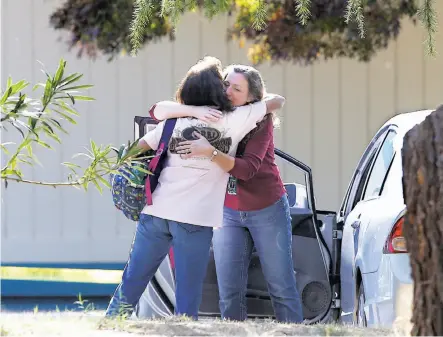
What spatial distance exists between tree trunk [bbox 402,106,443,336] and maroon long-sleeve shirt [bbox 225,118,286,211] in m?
1.77

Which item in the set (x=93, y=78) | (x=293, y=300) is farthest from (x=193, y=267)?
(x=93, y=78)

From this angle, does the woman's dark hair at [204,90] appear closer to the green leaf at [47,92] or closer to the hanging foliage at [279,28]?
the green leaf at [47,92]

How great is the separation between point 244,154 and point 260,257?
576 mm

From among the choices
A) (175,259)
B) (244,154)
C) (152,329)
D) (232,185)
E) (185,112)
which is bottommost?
(152,329)

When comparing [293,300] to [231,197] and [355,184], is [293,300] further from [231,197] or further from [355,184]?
[355,184]

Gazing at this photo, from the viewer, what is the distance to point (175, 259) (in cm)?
470

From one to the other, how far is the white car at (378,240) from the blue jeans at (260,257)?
0.34 meters

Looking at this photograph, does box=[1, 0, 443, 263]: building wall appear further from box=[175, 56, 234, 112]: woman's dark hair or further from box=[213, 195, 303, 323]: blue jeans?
box=[175, 56, 234, 112]: woman's dark hair

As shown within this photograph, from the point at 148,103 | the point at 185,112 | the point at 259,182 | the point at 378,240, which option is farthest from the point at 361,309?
the point at 148,103

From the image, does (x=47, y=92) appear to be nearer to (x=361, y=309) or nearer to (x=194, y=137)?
(x=194, y=137)

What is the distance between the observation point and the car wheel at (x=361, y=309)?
191 inches

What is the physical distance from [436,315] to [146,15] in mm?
2642

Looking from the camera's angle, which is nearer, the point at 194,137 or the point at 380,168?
the point at 194,137

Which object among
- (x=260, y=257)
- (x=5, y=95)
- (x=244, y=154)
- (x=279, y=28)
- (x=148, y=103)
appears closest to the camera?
(x=5, y=95)
